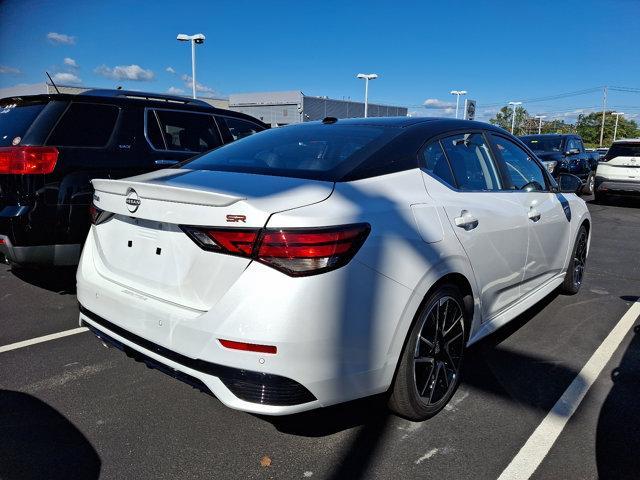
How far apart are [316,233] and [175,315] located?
73 centimetres

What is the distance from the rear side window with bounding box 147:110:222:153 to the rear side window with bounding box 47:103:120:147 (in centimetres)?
42

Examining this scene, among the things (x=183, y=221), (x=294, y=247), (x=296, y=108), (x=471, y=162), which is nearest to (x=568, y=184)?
(x=471, y=162)

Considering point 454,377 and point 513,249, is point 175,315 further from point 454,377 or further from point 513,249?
point 513,249

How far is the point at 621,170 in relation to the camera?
12.4 meters

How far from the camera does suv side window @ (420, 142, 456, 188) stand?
2834 mm

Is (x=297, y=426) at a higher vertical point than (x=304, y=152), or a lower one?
lower

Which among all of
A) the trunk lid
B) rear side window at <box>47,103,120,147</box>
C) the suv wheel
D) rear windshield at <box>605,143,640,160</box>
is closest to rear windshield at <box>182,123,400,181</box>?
the trunk lid

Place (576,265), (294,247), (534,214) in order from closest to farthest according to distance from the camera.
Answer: (294,247), (534,214), (576,265)

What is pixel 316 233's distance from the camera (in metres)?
2.03

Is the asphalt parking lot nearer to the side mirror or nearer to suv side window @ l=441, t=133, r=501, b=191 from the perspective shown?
suv side window @ l=441, t=133, r=501, b=191

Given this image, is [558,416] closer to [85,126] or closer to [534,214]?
[534,214]

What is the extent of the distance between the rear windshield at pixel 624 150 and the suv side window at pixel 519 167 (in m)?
10.0

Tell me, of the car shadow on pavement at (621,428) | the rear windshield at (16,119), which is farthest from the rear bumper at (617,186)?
the rear windshield at (16,119)

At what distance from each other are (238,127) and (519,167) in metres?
3.42
